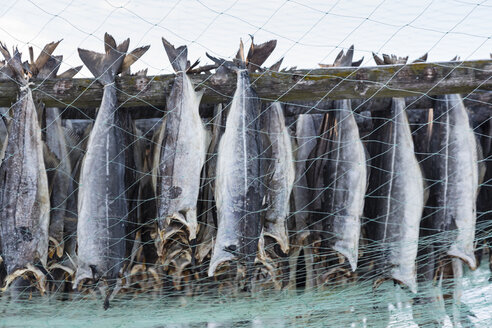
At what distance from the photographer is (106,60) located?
3.43 m

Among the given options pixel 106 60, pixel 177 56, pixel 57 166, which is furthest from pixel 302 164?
pixel 57 166

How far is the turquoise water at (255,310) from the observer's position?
3.47 meters

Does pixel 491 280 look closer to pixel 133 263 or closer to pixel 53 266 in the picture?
pixel 133 263

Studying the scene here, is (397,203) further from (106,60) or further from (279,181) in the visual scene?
(106,60)

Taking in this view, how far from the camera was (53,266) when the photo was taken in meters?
3.45

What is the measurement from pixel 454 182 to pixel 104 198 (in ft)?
7.63

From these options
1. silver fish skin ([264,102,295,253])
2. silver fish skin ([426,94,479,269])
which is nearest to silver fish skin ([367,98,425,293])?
silver fish skin ([426,94,479,269])

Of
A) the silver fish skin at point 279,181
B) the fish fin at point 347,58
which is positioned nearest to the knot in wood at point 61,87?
the silver fish skin at point 279,181

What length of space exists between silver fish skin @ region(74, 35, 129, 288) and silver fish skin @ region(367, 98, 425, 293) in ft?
5.57

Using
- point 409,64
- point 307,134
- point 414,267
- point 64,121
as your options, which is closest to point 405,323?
point 414,267

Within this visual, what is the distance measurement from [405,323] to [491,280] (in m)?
0.67

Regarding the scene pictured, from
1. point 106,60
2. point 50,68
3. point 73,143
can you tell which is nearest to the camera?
point 106,60

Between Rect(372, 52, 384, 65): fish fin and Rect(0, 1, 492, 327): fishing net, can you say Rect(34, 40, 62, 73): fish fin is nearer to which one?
Rect(0, 1, 492, 327): fishing net

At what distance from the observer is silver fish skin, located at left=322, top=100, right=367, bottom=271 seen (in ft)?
11.1
